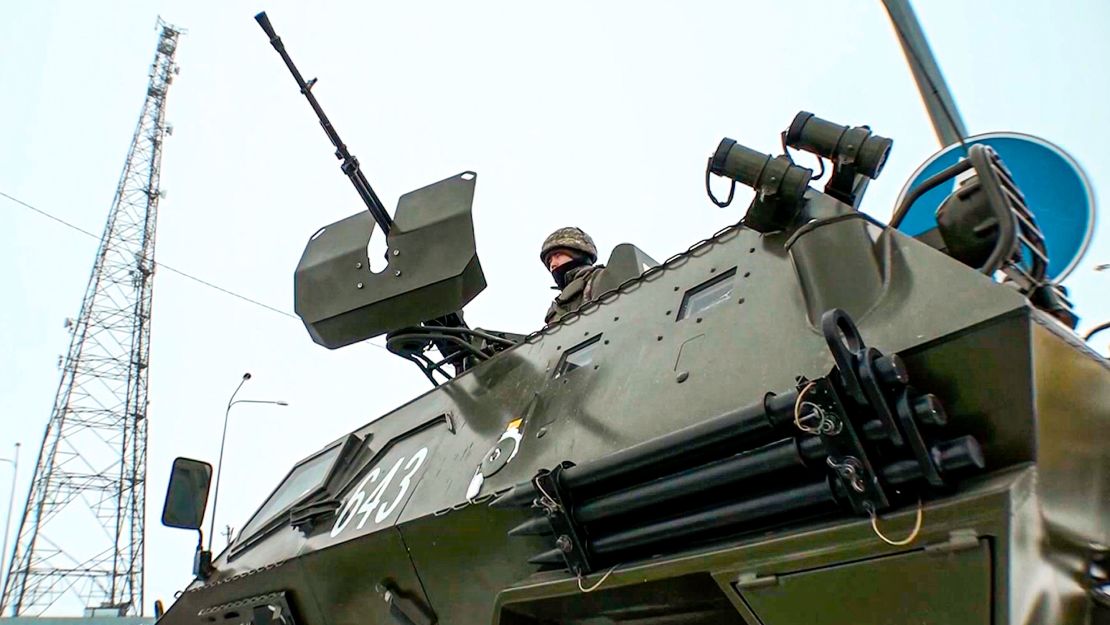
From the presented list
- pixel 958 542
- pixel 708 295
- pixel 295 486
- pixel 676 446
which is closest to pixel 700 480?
pixel 676 446

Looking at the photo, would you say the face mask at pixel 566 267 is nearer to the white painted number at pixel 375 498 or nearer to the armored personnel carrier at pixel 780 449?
the armored personnel carrier at pixel 780 449

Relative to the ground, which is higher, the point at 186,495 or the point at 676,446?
the point at 186,495

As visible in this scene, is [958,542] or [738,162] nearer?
[958,542]

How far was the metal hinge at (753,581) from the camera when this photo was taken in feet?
7.19

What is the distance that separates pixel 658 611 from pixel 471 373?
184 cm

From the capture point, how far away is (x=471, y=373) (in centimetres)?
436

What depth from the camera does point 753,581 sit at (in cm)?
221

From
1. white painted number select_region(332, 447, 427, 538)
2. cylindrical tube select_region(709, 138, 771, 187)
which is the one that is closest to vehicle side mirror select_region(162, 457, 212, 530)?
white painted number select_region(332, 447, 427, 538)

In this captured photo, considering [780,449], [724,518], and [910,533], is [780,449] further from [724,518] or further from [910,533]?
[910,533]

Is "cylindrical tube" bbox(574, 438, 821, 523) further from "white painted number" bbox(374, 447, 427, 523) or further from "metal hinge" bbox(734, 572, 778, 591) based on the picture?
"white painted number" bbox(374, 447, 427, 523)

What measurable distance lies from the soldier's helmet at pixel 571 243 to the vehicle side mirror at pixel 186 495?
2.57 metres

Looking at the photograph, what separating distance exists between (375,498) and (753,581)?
2302mm

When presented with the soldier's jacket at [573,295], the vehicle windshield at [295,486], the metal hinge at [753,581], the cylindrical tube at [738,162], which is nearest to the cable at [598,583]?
the metal hinge at [753,581]

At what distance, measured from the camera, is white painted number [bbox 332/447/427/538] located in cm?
390
